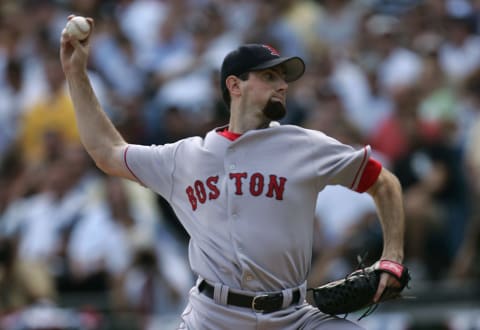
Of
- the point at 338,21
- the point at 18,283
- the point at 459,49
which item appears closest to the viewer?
the point at 18,283

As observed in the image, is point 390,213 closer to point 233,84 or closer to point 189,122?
point 233,84

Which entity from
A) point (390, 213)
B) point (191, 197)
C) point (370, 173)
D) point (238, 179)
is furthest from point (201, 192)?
point (390, 213)

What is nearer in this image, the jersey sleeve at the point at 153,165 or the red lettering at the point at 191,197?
the red lettering at the point at 191,197

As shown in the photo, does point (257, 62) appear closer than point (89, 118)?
Yes

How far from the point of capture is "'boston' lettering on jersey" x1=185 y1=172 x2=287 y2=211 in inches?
209

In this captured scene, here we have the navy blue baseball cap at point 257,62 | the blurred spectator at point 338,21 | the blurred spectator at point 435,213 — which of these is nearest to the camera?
the navy blue baseball cap at point 257,62

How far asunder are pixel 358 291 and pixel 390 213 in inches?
16.8

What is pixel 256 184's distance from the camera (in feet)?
17.5

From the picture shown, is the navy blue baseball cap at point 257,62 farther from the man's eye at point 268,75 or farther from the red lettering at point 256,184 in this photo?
the red lettering at point 256,184

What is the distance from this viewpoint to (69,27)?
18.4 feet

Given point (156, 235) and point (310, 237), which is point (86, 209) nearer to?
point (156, 235)

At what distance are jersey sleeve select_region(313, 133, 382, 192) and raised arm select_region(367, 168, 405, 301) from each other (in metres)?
0.11

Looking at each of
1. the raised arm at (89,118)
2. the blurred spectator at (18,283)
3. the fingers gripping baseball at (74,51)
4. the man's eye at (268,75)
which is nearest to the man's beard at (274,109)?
the man's eye at (268,75)

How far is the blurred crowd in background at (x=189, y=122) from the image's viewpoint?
946 cm
